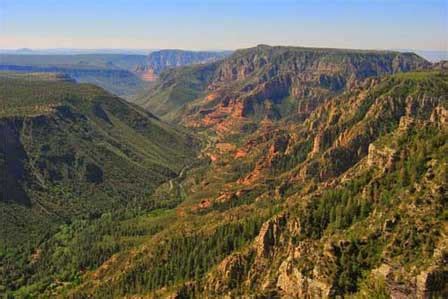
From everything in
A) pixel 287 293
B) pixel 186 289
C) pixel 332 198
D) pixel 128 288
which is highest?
pixel 332 198

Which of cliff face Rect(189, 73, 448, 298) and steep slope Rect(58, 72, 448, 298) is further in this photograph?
steep slope Rect(58, 72, 448, 298)

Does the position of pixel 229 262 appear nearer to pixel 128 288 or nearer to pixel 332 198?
pixel 332 198

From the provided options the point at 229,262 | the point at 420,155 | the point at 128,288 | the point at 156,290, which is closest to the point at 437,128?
the point at 420,155

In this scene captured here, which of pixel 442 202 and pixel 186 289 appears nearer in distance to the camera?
pixel 442 202

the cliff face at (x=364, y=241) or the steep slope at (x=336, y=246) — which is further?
the steep slope at (x=336, y=246)

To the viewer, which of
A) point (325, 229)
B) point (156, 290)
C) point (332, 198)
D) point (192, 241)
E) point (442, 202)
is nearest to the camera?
point (442, 202)

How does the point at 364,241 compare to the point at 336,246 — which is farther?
the point at 336,246

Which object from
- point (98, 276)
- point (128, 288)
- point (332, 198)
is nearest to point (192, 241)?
point (128, 288)

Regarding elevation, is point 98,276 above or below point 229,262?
below

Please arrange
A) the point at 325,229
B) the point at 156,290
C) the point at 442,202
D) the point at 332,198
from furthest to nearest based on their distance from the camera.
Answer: the point at 156,290 → the point at 332,198 → the point at 325,229 → the point at 442,202

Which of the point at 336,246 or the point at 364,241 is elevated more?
the point at 364,241
